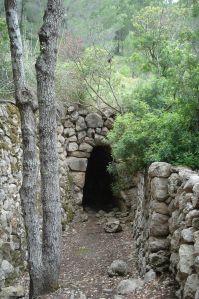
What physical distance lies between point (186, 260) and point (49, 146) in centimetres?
238

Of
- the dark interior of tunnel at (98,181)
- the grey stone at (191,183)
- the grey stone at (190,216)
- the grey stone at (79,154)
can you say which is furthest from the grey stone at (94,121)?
the grey stone at (190,216)

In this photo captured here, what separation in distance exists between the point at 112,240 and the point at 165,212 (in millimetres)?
3178

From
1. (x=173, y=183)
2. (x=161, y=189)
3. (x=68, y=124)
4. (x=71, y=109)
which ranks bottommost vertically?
(x=161, y=189)

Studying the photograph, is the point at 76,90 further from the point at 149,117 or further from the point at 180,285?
the point at 180,285

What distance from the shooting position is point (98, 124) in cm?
1038

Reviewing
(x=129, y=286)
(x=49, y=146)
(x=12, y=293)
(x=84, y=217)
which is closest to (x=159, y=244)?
(x=129, y=286)

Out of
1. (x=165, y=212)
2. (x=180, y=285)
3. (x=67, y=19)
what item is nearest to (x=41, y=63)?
(x=165, y=212)

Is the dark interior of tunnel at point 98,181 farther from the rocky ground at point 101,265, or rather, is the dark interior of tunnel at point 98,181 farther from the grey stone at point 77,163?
the grey stone at point 77,163

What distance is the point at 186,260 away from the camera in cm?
389

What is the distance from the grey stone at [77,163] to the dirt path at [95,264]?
4.54ft

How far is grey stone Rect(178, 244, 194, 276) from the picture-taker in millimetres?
3834

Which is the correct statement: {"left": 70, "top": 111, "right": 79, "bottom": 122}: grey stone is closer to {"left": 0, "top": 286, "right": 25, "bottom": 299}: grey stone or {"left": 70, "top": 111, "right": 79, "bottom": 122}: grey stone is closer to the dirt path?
the dirt path

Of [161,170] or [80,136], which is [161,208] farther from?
[80,136]

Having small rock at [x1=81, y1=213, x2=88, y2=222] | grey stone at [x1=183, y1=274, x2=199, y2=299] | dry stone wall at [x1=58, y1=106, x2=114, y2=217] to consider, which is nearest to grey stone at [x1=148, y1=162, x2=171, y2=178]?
grey stone at [x1=183, y1=274, x2=199, y2=299]
